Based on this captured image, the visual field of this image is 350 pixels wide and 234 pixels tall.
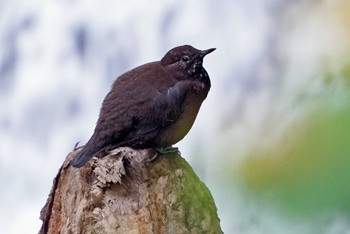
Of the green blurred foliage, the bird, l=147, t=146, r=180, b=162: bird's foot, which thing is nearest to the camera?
l=147, t=146, r=180, b=162: bird's foot

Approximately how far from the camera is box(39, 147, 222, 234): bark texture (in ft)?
4.32

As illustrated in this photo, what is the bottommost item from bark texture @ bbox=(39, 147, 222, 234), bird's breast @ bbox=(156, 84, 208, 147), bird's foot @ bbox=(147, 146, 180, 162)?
bark texture @ bbox=(39, 147, 222, 234)

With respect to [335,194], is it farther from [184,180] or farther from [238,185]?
[184,180]

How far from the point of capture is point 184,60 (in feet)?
5.72

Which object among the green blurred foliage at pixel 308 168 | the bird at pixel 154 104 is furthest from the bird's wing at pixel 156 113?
the green blurred foliage at pixel 308 168

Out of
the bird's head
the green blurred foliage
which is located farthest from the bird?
the green blurred foliage

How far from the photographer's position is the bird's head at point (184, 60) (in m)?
1.74

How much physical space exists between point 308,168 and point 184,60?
44 centimetres

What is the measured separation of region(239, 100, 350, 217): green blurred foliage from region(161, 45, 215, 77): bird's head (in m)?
0.30

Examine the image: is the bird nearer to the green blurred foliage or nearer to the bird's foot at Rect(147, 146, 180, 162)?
the bird's foot at Rect(147, 146, 180, 162)

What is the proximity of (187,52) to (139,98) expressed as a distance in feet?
0.72

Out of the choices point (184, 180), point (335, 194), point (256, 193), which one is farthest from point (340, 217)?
point (184, 180)

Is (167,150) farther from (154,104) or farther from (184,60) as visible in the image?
(184,60)

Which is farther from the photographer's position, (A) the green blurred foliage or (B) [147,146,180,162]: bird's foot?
(A) the green blurred foliage
